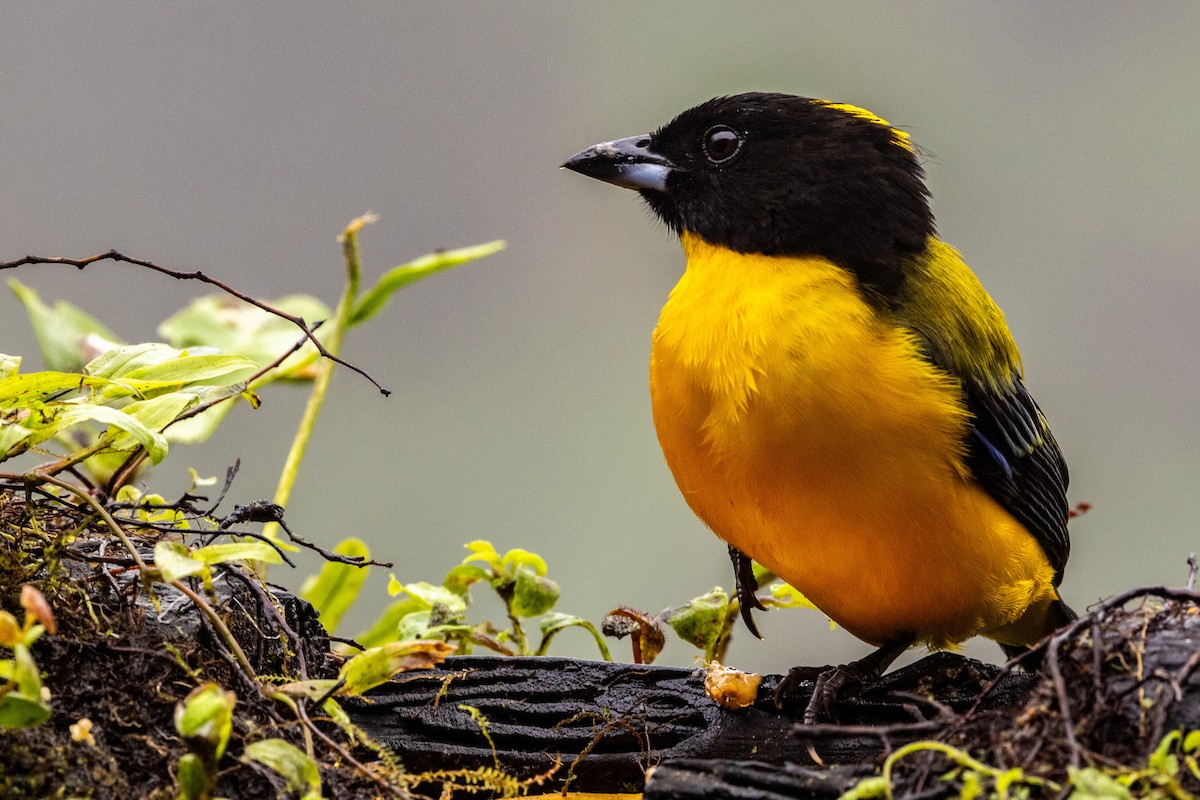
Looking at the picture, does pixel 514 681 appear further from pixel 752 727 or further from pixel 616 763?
pixel 752 727

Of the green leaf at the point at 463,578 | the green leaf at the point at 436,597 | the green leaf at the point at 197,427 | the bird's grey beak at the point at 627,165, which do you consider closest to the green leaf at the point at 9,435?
the green leaf at the point at 197,427

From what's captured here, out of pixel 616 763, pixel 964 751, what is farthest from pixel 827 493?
pixel 964 751

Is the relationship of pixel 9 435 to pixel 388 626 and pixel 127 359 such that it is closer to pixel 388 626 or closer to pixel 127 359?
pixel 127 359

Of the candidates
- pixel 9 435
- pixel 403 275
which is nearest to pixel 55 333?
pixel 403 275

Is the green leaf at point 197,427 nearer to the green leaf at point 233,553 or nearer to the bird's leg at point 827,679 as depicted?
the green leaf at point 233,553

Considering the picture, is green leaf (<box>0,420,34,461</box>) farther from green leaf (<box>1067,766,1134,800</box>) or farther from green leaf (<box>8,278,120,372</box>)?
green leaf (<box>1067,766,1134,800</box>)

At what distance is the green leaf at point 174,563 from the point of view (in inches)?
54.1

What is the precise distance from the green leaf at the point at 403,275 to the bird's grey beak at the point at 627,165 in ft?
0.85

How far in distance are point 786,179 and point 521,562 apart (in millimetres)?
905

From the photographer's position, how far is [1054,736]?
1.31 metres

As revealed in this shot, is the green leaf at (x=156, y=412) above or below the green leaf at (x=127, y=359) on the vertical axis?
below

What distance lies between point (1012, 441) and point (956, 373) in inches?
7.6

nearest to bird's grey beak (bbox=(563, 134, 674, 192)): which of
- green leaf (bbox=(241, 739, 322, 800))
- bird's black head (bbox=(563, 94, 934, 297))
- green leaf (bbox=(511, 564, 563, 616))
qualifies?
bird's black head (bbox=(563, 94, 934, 297))

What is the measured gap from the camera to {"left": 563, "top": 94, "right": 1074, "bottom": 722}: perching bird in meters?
2.03
